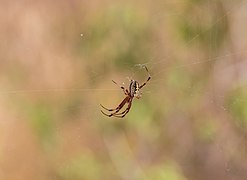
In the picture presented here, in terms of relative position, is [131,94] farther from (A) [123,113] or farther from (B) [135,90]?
(A) [123,113]

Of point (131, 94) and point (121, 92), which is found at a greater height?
point (121, 92)

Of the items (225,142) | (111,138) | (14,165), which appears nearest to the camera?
(225,142)

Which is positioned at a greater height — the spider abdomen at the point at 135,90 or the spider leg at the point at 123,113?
the spider leg at the point at 123,113

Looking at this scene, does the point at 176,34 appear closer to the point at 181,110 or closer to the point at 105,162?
the point at 181,110

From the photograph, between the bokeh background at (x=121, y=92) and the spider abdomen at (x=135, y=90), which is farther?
the bokeh background at (x=121, y=92)

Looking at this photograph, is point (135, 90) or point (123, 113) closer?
point (135, 90)

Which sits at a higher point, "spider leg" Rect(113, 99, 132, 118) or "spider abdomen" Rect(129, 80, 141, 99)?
"spider leg" Rect(113, 99, 132, 118)

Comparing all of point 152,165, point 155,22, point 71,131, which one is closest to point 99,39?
point 155,22

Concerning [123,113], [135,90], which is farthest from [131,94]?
[123,113]
